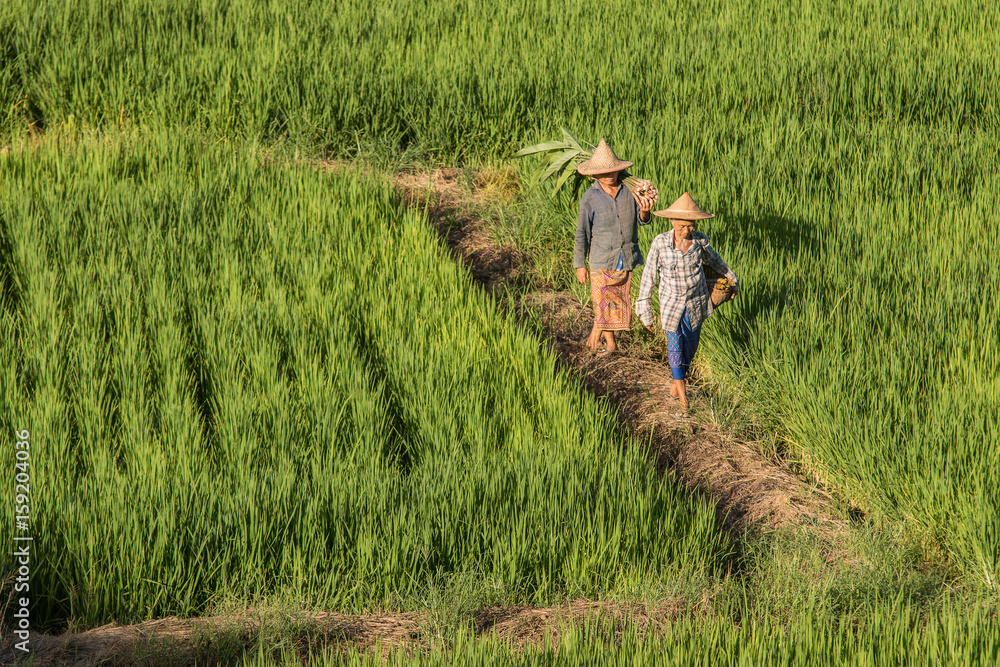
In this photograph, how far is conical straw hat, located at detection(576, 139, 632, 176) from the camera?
399 cm

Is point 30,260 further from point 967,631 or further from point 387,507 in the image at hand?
point 967,631

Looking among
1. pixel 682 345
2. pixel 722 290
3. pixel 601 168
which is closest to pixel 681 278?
pixel 722 290

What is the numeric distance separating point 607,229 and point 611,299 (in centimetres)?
39

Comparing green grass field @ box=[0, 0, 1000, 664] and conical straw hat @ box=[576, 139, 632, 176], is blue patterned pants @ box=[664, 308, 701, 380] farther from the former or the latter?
conical straw hat @ box=[576, 139, 632, 176]

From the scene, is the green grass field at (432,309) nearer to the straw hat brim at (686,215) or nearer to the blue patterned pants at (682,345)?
the blue patterned pants at (682,345)

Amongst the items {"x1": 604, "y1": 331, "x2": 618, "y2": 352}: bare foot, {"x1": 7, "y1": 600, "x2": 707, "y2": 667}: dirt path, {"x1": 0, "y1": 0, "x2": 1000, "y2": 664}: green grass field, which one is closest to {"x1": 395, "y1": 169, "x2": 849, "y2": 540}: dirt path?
{"x1": 604, "y1": 331, "x2": 618, "y2": 352}: bare foot

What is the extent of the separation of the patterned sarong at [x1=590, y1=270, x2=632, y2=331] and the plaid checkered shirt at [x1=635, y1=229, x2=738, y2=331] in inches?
14.4

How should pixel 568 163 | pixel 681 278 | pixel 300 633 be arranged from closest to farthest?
pixel 300 633
pixel 681 278
pixel 568 163

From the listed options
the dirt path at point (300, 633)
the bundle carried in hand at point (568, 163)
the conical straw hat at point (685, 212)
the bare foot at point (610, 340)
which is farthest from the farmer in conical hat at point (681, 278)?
the dirt path at point (300, 633)

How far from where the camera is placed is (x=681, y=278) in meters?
3.79

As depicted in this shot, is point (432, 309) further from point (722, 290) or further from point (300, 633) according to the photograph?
point (300, 633)

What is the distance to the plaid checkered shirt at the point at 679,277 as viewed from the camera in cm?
379

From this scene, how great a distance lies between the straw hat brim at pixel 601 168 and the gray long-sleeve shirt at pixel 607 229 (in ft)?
0.54

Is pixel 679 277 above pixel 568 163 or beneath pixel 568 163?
beneath
